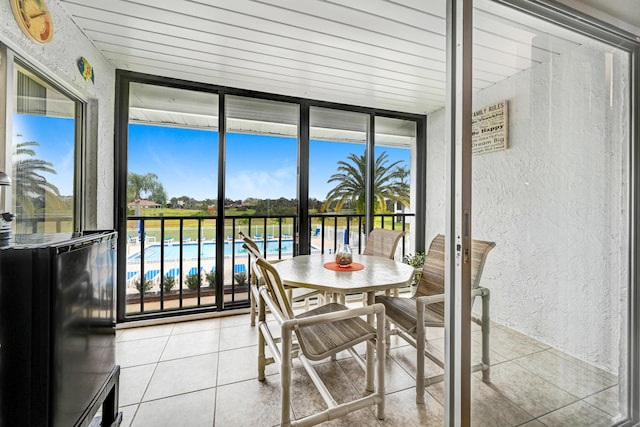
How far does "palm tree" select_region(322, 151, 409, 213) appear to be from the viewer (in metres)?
3.55

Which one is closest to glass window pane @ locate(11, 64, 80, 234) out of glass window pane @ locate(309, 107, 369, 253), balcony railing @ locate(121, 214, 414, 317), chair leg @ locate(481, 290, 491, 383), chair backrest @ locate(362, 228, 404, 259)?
balcony railing @ locate(121, 214, 414, 317)

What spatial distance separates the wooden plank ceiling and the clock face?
0.58 feet

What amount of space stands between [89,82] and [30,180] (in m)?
1.01

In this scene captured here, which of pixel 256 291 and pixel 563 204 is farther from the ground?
pixel 563 204

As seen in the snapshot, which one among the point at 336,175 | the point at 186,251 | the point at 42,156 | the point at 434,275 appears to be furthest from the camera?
the point at 336,175

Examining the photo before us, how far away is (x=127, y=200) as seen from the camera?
2738mm

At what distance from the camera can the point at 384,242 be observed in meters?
2.81

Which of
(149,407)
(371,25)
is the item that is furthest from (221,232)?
(371,25)

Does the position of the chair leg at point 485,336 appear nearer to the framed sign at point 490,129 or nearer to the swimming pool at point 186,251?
the framed sign at point 490,129

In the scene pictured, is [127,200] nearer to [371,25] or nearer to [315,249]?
[315,249]

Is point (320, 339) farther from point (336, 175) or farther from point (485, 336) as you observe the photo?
point (336, 175)

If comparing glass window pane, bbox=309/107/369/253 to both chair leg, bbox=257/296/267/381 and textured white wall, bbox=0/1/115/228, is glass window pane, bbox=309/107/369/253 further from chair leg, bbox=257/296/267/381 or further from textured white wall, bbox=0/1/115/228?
textured white wall, bbox=0/1/115/228

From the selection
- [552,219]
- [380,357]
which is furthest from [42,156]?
[552,219]

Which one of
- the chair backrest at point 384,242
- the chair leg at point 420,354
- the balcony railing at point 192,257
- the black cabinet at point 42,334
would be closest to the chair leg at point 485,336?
the chair leg at point 420,354
